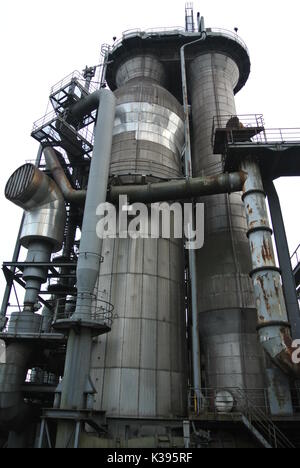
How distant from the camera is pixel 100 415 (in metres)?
13.5

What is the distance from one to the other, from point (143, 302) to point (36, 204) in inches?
308

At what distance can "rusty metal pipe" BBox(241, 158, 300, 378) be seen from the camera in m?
13.0

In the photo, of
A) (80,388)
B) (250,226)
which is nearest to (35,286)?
(80,388)

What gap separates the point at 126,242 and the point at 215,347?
6937mm

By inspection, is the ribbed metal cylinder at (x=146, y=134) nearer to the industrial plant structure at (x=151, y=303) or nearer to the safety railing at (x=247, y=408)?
the industrial plant structure at (x=151, y=303)

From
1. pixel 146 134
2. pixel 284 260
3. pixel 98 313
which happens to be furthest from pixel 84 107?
pixel 284 260

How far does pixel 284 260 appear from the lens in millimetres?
15867

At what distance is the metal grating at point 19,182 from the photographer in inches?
700

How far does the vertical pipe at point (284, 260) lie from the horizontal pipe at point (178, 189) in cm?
196

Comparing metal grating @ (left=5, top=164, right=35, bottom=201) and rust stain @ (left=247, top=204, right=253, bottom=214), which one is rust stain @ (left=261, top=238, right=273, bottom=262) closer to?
rust stain @ (left=247, top=204, right=253, bottom=214)

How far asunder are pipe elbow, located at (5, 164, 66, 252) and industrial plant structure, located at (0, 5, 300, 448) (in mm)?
72

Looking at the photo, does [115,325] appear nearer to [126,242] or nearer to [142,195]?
[126,242]

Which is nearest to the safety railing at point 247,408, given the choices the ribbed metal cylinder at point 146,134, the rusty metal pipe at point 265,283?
the rusty metal pipe at point 265,283

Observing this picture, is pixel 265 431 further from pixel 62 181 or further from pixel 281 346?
pixel 62 181
